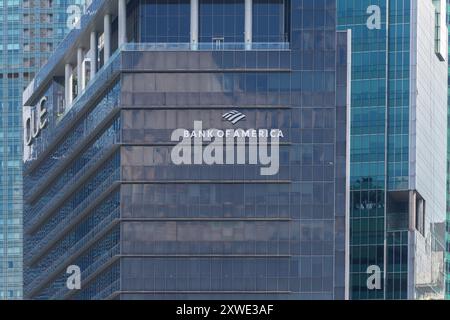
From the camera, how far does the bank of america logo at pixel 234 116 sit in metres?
187

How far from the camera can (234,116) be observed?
187 meters

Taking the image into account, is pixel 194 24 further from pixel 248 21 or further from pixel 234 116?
pixel 234 116

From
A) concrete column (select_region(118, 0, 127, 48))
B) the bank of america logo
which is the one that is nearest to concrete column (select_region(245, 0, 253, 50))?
the bank of america logo

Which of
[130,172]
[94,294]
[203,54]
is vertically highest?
[203,54]

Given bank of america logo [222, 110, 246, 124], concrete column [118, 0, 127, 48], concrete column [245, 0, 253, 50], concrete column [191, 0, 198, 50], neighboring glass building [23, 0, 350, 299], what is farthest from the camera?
concrete column [118, 0, 127, 48]

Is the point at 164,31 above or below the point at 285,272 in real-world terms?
above

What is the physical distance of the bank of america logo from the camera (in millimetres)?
187125

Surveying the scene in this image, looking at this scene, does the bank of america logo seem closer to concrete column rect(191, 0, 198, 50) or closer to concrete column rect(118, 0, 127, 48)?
concrete column rect(191, 0, 198, 50)

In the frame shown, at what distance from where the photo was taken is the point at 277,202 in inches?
7407

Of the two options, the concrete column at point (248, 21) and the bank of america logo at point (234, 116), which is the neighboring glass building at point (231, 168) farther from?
the concrete column at point (248, 21)

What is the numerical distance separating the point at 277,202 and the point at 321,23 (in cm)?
1961
